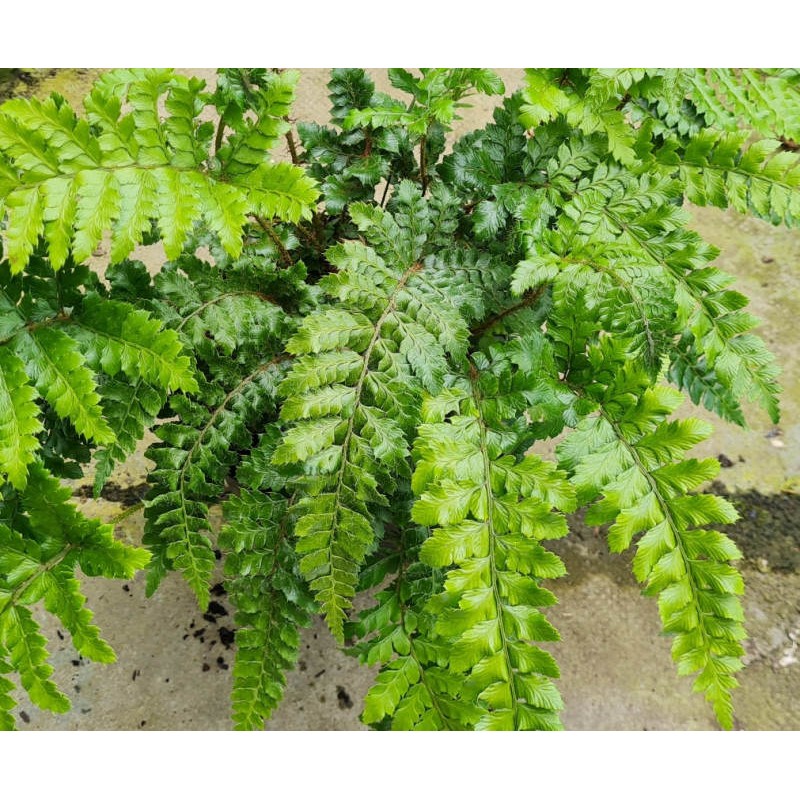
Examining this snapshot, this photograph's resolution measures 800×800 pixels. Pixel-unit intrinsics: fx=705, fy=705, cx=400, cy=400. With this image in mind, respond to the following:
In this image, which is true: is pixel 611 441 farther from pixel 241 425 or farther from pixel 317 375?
pixel 241 425

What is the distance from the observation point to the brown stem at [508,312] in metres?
1.45

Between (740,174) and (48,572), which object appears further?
(740,174)

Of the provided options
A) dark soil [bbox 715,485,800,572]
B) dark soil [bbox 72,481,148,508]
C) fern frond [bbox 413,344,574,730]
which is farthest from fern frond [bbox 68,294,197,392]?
dark soil [bbox 715,485,800,572]

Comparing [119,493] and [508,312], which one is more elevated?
[508,312]

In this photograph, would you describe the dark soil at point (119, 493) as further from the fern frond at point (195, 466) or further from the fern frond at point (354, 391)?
the fern frond at point (354, 391)

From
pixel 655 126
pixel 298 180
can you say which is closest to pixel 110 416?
pixel 298 180

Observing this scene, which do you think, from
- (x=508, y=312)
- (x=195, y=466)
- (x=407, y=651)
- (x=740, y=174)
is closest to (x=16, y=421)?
(x=195, y=466)

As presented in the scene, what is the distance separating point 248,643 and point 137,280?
2.45 ft

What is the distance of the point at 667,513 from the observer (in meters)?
1.13

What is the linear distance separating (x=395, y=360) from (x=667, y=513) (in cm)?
52

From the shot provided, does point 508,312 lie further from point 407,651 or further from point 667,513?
point 407,651

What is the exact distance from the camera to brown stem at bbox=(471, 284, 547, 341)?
4.77 feet

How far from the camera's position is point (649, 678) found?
1877mm

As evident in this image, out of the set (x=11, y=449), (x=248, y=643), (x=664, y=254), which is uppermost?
(x=664, y=254)
